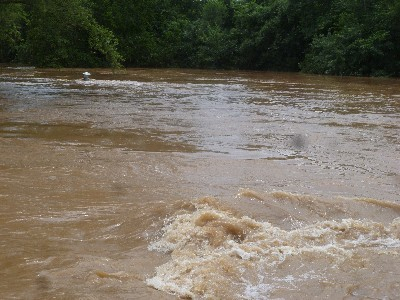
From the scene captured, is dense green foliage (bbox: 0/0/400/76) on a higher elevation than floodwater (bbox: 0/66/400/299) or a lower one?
higher

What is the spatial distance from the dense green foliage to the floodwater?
8.54 m

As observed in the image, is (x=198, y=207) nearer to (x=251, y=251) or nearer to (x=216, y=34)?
(x=251, y=251)

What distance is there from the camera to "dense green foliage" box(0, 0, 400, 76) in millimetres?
21766

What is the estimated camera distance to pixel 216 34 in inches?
1524

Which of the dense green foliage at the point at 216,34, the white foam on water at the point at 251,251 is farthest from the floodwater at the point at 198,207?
the dense green foliage at the point at 216,34

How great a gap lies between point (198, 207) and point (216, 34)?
34339 mm

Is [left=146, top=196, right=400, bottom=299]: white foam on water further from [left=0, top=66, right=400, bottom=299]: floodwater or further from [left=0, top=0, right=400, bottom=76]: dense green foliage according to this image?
[left=0, top=0, right=400, bottom=76]: dense green foliage

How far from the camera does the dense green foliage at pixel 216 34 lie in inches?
857

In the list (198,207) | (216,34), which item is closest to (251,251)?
(198,207)

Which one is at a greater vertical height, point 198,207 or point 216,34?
point 216,34

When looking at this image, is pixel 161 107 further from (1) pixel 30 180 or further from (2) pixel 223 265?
(2) pixel 223 265

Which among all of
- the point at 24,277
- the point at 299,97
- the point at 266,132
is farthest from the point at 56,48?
the point at 24,277

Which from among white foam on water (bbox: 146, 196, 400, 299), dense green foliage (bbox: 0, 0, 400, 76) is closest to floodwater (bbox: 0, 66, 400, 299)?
white foam on water (bbox: 146, 196, 400, 299)

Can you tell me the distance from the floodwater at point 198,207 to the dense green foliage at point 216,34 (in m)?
8.54
